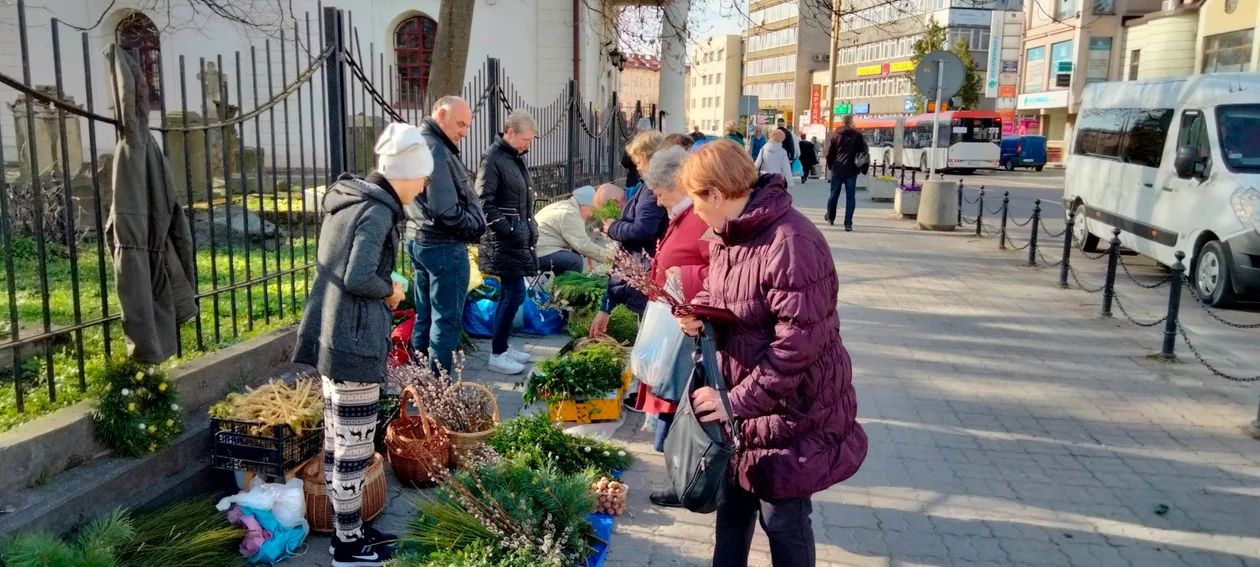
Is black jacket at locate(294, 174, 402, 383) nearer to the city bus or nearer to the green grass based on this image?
the green grass

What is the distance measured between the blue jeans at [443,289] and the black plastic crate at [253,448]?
1.46 m

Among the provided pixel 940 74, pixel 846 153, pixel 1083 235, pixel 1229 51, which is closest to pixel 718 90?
pixel 1229 51

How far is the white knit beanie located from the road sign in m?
11.9

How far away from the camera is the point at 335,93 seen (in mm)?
5750

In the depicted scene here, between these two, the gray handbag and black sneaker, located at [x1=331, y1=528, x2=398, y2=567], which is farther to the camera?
black sneaker, located at [x1=331, y1=528, x2=398, y2=567]

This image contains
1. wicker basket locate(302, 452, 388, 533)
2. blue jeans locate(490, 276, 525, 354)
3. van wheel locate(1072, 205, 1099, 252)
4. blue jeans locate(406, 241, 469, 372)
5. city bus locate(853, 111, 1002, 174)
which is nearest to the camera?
wicker basket locate(302, 452, 388, 533)

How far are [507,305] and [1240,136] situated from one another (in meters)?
8.13

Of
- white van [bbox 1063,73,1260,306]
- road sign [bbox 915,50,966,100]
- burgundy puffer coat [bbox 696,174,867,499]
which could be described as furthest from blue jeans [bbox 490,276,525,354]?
road sign [bbox 915,50,966,100]

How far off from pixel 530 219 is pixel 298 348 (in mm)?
3155

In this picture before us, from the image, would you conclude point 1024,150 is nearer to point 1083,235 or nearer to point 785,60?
point 1083,235

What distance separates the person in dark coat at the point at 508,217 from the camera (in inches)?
246

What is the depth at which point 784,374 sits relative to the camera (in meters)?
2.83

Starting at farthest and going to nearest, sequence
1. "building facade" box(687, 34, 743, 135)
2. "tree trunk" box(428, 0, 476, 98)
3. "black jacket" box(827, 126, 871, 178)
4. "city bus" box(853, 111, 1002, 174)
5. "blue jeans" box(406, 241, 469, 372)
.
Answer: "building facade" box(687, 34, 743, 135), "city bus" box(853, 111, 1002, 174), "black jacket" box(827, 126, 871, 178), "tree trunk" box(428, 0, 476, 98), "blue jeans" box(406, 241, 469, 372)

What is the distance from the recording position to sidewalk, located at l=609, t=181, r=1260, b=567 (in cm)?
416
